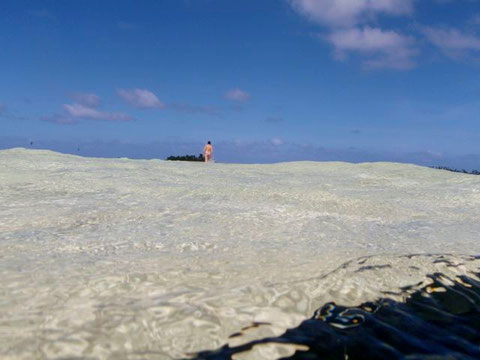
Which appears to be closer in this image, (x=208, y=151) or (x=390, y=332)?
(x=390, y=332)

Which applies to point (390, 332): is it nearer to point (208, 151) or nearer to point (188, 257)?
point (188, 257)

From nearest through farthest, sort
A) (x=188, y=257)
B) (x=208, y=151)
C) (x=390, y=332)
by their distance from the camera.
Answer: (x=390, y=332) < (x=188, y=257) < (x=208, y=151)

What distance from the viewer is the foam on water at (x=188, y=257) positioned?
2.82 meters

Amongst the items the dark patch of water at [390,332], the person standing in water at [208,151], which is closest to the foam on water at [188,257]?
the dark patch of water at [390,332]

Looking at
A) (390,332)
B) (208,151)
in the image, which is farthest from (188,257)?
(208,151)

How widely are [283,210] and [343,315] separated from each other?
13.0ft

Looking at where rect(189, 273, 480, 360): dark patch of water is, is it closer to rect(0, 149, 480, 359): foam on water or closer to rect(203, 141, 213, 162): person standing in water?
rect(0, 149, 480, 359): foam on water

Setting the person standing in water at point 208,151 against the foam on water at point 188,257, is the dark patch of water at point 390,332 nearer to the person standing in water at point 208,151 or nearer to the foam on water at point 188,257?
the foam on water at point 188,257

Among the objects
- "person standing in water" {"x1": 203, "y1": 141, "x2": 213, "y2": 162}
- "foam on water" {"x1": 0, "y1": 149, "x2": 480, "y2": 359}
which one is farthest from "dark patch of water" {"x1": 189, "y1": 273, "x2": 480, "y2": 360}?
Result: "person standing in water" {"x1": 203, "y1": 141, "x2": 213, "y2": 162}

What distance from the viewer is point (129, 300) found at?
3.23 meters

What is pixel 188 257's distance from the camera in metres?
4.44

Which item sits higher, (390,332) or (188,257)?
(188,257)

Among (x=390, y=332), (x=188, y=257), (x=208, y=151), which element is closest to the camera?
(x=390, y=332)

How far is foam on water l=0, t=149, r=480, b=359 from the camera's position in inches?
111
